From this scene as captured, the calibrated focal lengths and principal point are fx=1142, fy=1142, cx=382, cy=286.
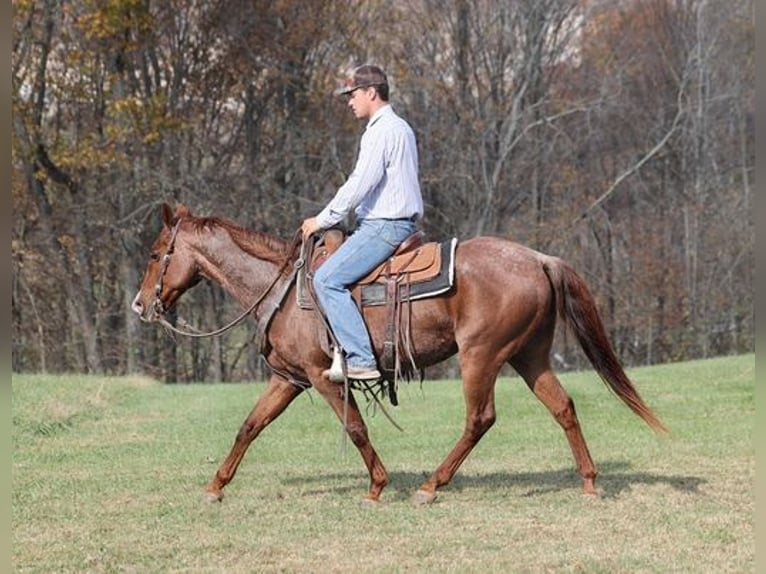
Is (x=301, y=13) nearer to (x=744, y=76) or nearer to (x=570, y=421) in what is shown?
(x=744, y=76)

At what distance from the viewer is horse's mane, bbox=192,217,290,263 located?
8.07 m

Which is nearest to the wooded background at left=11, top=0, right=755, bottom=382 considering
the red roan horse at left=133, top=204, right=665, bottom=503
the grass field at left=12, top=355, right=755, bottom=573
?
the grass field at left=12, top=355, right=755, bottom=573

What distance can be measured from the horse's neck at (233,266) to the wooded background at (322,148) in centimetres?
1973

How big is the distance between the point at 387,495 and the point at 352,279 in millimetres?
1647

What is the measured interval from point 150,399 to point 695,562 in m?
11.7

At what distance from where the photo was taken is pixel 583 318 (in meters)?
7.66

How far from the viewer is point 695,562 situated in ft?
19.3

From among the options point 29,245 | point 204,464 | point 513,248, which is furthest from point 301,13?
point 513,248

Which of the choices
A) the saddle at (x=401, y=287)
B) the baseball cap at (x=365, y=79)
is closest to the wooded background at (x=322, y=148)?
the baseball cap at (x=365, y=79)

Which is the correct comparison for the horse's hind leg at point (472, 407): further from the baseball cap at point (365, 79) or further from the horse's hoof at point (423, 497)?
the baseball cap at point (365, 79)

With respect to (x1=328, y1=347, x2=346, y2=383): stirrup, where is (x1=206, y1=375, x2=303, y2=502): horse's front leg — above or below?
below

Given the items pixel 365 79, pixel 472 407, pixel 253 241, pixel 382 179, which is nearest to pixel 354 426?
pixel 472 407

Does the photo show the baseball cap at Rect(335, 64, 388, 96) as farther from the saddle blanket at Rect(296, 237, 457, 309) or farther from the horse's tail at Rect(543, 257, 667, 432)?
the horse's tail at Rect(543, 257, 667, 432)

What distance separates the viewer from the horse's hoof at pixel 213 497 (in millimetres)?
7913
